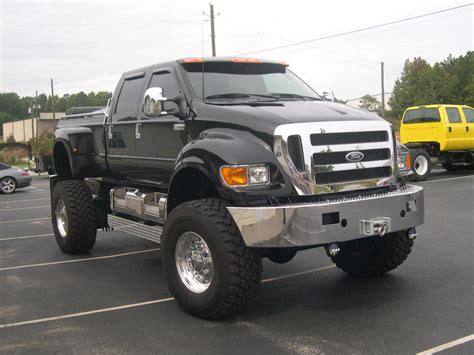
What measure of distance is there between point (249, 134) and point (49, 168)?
4926 millimetres

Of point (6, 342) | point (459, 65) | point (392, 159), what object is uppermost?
point (459, 65)

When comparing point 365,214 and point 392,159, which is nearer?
point 365,214

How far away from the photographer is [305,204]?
14.2ft

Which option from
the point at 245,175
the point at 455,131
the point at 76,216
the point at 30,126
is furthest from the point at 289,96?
the point at 30,126

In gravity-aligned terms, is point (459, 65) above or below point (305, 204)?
above

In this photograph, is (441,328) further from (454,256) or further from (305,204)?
(454,256)

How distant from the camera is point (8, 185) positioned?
63.8 feet

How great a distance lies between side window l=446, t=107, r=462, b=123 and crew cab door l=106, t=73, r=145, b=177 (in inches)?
544

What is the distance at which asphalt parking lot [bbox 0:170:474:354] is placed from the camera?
4156 millimetres

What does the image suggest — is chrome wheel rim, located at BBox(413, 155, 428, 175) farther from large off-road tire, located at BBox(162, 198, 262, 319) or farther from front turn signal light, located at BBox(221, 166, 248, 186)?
front turn signal light, located at BBox(221, 166, 248, 186)

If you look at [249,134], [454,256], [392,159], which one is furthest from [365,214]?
[454,256]

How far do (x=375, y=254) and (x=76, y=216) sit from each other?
156 inches

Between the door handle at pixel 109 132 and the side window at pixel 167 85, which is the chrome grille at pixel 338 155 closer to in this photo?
the side window at pixel 167 85

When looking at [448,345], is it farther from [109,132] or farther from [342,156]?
[109,132]
